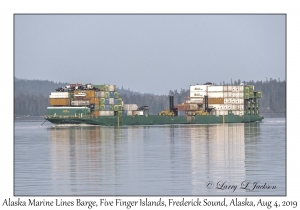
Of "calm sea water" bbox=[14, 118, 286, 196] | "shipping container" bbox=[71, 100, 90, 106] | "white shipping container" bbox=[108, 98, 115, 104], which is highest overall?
"white shipping container" bbox=[108, 98, 115, 104]

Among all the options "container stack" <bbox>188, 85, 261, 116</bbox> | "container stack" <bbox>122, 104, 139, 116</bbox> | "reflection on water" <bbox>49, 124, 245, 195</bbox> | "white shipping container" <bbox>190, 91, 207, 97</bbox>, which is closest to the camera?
"reflection on water" <bbox>49, 124, 245, 195</bbox>

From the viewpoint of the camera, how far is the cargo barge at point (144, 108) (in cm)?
9712

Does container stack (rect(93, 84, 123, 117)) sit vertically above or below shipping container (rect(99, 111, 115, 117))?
above

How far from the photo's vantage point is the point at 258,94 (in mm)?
125688

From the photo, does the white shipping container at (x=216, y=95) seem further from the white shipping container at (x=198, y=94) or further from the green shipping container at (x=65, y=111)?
the green shipping container at (x=65, y=111)

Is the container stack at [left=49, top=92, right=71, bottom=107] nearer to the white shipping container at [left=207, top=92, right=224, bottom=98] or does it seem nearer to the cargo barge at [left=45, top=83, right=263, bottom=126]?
the cargo barge at [left=45, top=83, right=263, bottom=126]

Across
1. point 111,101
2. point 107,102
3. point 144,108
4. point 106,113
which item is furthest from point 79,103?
point 144,108

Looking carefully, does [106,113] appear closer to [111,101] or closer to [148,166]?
[111,101]

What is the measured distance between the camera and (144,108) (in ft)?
365

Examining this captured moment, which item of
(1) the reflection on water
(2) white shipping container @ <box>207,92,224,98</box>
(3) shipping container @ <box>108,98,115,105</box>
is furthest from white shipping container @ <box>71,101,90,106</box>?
(1) the reflection on water

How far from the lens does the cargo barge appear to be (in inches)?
3824

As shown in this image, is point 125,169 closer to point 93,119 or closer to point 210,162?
point 210,162

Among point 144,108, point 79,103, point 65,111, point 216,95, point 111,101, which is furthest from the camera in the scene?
point 216,95
